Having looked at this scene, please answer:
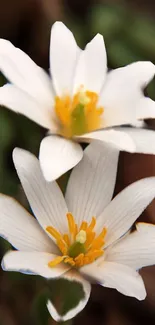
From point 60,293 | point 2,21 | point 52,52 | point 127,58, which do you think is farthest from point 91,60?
point 2,21

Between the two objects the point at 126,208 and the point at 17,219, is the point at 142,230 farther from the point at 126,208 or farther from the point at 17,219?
the point at 17,219

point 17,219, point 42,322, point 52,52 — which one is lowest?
point 42,322

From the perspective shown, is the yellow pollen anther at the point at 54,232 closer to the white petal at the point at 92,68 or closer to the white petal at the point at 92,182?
the white petal at the point at 92,182

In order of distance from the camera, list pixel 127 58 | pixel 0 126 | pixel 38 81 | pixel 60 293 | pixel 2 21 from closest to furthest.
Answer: pixel 60 293
pixel 38 81
pixel 0 126
pixel 127 58
pixel 2 21

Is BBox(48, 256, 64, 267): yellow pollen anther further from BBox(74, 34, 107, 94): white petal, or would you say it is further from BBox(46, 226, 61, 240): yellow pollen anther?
BBox(74, 34, 107, 94): white petal

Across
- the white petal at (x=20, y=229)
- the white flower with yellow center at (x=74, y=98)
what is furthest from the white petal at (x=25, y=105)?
the white petal at (x=20, y=229)
